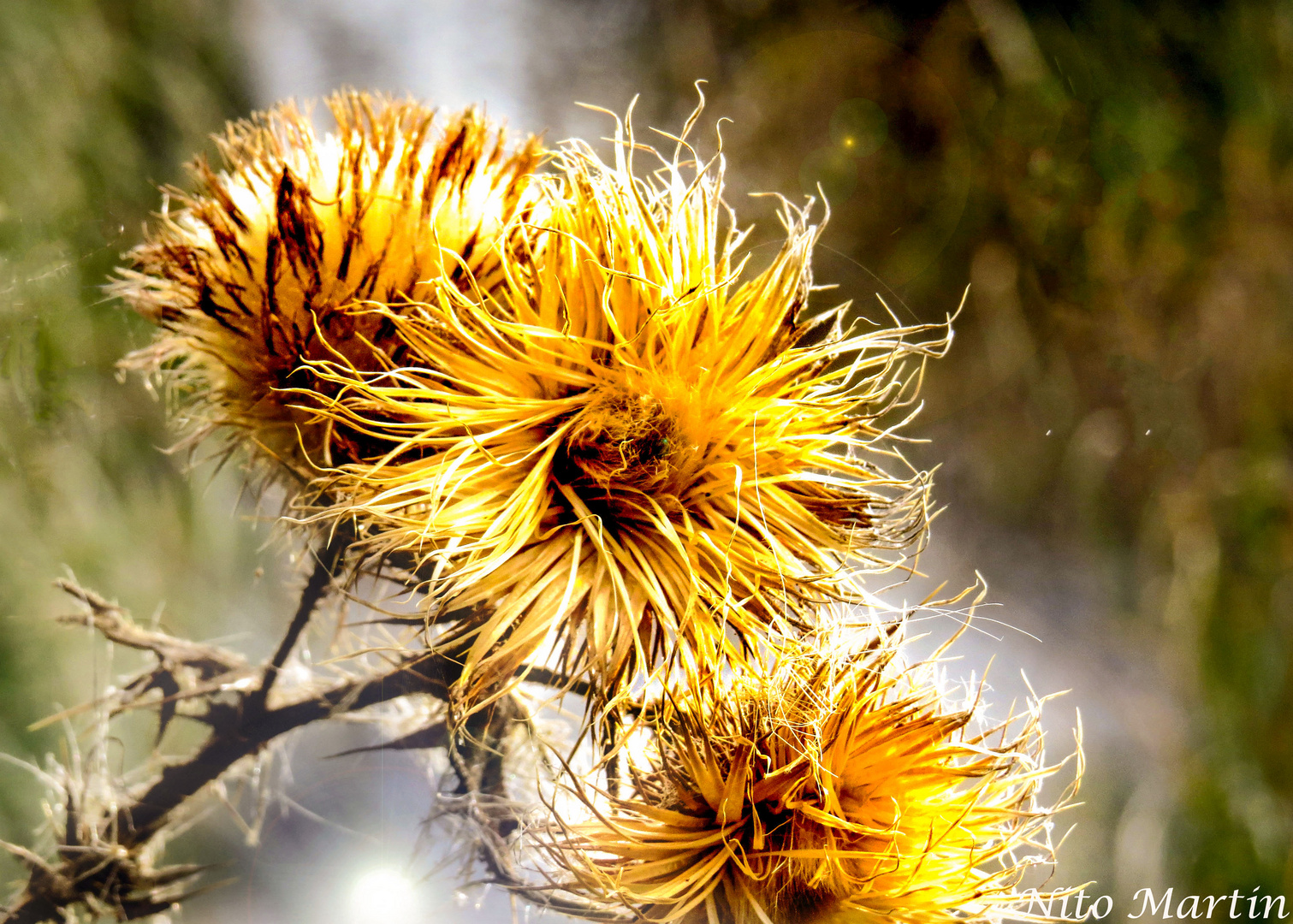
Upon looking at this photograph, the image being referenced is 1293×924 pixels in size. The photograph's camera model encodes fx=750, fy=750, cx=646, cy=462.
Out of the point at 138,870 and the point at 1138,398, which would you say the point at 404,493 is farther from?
the point at 1138,398

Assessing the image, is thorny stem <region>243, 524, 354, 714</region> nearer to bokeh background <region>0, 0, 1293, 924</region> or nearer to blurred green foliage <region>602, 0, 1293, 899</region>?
bokeh background <region>0, 0, 1293, 924</region>

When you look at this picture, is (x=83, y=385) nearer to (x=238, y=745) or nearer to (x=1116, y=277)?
(x=238, y=745)

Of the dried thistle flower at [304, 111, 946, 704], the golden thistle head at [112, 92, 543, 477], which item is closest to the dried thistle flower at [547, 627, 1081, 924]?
the dried thistle flower at [304, 111, 946, 704]

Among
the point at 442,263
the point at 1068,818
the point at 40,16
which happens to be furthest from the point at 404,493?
the point at 1068,818

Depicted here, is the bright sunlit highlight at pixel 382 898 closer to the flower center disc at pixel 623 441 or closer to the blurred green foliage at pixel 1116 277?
the flower center disc at pixel 623 441

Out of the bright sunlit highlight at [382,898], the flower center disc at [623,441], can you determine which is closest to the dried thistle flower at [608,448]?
the flower center disc at [623,441]

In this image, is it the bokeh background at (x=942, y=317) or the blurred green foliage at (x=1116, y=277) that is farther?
the blurred green foliage at (x=1116, y=277)
